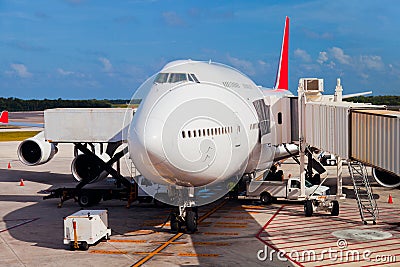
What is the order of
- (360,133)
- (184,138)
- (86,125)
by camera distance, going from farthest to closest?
(86,125)
(184,138)
(360,133)

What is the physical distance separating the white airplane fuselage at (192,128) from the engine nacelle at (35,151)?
1399 cm

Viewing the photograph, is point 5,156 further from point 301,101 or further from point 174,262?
point 174,262

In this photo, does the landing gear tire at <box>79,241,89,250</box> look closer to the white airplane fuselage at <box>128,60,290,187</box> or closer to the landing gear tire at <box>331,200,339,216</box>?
the white airplane fuselage at <box>128,60,290,187</box>

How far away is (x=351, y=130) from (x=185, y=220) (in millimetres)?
6489

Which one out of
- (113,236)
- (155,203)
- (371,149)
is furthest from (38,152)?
(371,149)

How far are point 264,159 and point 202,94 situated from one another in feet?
23.1

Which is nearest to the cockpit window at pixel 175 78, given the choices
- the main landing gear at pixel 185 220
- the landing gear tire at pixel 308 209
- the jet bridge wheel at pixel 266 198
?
the main landing gear at pixel 185 220

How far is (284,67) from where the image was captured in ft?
125

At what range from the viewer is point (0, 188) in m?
29.6

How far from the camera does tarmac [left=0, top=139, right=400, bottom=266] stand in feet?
48.6

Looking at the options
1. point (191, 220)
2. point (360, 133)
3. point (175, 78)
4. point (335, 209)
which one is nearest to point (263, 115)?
point (335, 209)

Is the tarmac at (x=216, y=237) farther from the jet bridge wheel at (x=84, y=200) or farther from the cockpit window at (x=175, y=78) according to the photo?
the cockpit window at (x=175, y=78)

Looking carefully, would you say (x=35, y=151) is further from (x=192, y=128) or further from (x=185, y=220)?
(x=192, y=128)

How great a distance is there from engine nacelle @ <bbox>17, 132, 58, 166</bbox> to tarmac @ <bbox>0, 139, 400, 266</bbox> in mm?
3399
